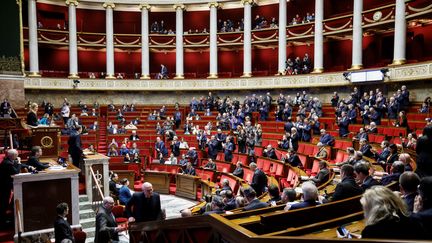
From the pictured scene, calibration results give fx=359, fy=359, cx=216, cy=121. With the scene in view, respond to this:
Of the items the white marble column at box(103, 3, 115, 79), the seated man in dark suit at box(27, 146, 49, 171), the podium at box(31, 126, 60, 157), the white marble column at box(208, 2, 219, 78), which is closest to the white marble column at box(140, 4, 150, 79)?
the white marble column at box(103, 3, 115, 79)

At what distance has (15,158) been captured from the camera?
6.18m

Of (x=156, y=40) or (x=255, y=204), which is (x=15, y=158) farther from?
(x=156, y=40)

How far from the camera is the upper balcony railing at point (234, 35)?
1709 centimetres

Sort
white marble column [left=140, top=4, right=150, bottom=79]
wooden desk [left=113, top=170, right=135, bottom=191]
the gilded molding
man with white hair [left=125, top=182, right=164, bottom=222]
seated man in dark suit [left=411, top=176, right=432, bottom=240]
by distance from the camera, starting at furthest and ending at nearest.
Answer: white marble column [left=140, top=4, right=150, bottom=79] → the gilded molding → wooden desk [left=113, top=170, right=135, bottom=191] → man with white hair [left=125, top=182, right=164, bottom=222] → seated man in dark suit [left=411, top=176, right=432, bottom=240]

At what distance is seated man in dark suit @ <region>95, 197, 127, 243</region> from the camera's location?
4.87m

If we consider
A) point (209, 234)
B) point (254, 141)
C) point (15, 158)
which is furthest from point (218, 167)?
point (209, 234)

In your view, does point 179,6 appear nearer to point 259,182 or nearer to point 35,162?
point 259,182

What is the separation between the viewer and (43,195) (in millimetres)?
6355

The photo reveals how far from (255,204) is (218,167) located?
25.5ft

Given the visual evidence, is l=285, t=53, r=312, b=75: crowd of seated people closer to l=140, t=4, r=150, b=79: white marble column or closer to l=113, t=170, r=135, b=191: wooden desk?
l=140, t=4, r=150, b=79: white marble column

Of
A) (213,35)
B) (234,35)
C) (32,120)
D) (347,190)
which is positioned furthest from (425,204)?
(213,35)

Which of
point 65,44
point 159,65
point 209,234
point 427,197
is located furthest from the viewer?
point 159,65

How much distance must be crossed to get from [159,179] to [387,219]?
10.9 m

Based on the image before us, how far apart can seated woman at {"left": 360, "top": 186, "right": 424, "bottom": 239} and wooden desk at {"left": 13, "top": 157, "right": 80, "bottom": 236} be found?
18.6 feet
